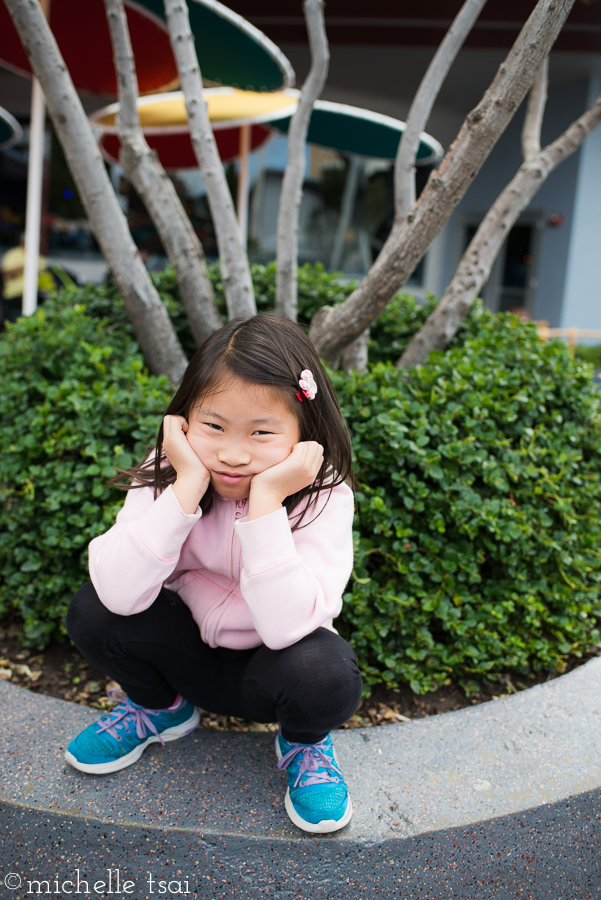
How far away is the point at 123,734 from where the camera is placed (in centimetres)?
143

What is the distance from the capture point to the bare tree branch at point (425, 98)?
82.7 inches

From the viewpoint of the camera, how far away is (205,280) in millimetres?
2619

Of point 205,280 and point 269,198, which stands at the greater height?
point 269,198

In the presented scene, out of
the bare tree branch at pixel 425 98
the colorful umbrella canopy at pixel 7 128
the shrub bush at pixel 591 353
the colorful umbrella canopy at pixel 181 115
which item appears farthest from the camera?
the shrub bush at pixel 591 353

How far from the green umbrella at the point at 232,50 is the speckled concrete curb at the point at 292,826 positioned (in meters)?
3.57

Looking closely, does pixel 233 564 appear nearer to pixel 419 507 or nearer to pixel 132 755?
pixel 132 755

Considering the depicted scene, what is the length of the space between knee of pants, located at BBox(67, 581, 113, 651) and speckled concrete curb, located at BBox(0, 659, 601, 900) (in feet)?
0.94

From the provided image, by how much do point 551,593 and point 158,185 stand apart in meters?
2.14

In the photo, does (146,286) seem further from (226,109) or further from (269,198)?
(269,198)

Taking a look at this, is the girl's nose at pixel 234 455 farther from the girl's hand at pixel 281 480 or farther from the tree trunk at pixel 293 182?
the tree trunk at pixel 293 182

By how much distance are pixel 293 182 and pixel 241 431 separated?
1661 millimetres

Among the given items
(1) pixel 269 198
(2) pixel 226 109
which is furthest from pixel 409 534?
(1) pixel 269 198

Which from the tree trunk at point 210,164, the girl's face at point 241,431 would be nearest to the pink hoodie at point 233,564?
the girl's face at point 241,431

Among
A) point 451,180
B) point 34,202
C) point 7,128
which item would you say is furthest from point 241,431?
point 7,128
